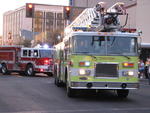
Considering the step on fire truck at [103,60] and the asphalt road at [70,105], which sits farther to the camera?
the step on fire truck at [103,60]

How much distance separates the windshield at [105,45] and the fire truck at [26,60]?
18222 millimetres

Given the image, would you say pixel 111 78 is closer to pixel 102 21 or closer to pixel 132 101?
pixel 132 101

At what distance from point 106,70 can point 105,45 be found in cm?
94

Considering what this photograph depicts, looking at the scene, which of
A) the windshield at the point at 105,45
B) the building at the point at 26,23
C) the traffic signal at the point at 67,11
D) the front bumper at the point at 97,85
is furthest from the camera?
the building at the point at 26,23

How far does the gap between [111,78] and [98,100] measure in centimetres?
111

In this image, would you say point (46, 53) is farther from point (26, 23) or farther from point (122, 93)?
point (26, 23)

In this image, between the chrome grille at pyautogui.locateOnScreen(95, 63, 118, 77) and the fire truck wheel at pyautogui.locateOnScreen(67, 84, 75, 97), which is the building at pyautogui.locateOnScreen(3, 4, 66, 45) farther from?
the chrome grille at pyautogui.locateOnScreen(95, 63, 118, 77)

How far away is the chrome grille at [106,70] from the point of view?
14.9 m

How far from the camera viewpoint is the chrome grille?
14875 millimetres

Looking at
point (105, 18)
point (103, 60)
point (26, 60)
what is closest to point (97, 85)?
point (103, 60)

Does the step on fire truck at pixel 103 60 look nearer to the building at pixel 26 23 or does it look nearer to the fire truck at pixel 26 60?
the fire truck at pixel 26 60

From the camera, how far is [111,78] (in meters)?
14.9

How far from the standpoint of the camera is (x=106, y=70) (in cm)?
1492

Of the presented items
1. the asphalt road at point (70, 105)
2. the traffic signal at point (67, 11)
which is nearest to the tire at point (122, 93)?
the asphalt road at point (70, 105)
